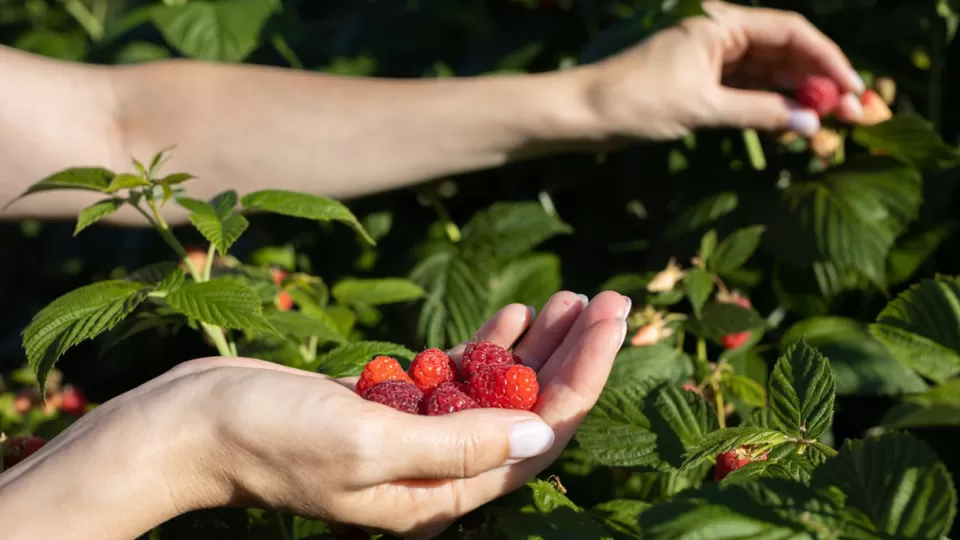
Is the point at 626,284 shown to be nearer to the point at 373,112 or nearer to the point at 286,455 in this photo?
the point at 373,112

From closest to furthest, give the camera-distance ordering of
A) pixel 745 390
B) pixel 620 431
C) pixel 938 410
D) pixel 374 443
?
pixel 938 410
pixel 374 443
pixel 620 431
pixel 745 390

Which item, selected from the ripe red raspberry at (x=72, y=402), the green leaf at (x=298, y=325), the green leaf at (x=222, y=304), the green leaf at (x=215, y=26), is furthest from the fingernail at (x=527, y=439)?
the green leaf at (x=215, y=26)

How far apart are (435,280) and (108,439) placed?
2.89ft

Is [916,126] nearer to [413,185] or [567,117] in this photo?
[567,117]

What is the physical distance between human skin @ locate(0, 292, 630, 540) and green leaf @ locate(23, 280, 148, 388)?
10 centimetres

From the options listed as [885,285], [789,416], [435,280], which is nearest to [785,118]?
[885,285]

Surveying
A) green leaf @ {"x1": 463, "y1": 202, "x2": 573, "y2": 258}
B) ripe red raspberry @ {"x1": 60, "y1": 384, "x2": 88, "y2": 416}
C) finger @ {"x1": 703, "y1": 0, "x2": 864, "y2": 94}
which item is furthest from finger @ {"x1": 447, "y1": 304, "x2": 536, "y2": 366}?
ripe red raspberry @ {"x1": 60, "y1": 384, "x2": 88, "y2": 416}

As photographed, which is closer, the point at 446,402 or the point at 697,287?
the point at 446,402

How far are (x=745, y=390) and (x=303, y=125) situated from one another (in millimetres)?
965

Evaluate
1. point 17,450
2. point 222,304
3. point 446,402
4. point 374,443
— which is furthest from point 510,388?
point 17,450

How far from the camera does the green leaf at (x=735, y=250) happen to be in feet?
4.71

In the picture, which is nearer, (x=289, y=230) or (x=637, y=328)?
(x=637, y=328)

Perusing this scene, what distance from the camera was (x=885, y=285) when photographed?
1507mm

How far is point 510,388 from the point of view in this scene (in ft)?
3.21
